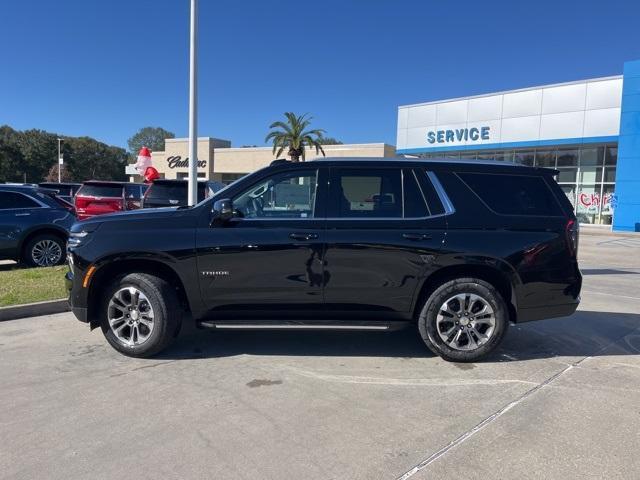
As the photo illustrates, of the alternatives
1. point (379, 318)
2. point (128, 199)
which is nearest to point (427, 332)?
point (379, 318)

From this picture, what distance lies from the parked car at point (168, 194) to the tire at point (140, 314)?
7.61 m

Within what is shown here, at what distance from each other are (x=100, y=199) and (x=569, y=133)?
23009 mm

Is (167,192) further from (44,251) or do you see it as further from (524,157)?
(524,157)

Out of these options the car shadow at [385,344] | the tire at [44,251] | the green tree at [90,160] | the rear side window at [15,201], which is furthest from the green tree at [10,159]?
the car shadow at [385,344]

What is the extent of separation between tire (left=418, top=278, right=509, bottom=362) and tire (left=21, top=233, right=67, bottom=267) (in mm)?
7887

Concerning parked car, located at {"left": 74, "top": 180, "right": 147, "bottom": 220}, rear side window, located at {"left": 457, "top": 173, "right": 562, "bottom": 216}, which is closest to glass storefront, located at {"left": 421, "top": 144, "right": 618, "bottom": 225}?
parked car, located at {"left": 74, "top": 180, "right": 147, "bottom": 220}

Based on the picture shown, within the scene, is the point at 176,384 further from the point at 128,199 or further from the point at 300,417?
the point at 128,199

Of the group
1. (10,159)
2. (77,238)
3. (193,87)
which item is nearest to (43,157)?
(10,159)

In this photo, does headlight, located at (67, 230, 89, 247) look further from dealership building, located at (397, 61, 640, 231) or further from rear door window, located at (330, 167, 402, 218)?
dealership building, located at (397, 61, 640, 231)

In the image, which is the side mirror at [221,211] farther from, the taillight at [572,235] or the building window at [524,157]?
the building window at [524,157]

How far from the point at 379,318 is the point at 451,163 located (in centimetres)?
171

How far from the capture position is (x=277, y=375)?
4598 millimetres

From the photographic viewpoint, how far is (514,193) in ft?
16.7

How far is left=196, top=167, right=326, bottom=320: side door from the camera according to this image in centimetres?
480
